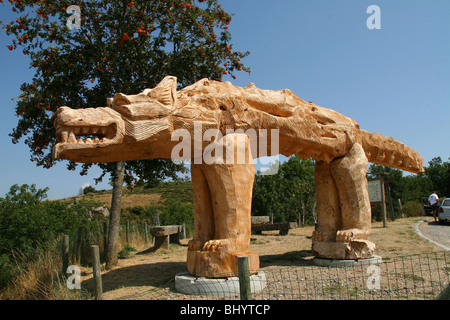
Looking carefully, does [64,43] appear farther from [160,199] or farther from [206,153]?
[160,199]

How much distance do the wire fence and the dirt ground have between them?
56cm

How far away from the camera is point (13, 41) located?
22.7 feet

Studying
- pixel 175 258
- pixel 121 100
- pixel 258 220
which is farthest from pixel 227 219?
pixel 258 220

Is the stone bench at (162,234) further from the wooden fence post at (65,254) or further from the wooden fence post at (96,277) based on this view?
the wooden fence post at (96,277)

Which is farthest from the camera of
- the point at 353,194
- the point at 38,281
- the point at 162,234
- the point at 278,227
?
the point at 278,227

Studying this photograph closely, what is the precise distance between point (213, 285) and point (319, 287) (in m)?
1.45

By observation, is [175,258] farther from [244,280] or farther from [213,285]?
[244,280]

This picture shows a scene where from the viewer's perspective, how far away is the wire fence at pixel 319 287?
414cm

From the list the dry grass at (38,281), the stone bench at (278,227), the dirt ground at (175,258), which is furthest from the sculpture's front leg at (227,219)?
the stone bench at (278,227)

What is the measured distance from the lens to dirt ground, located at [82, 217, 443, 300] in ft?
17.5

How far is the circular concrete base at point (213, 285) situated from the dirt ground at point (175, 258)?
0.72 metres

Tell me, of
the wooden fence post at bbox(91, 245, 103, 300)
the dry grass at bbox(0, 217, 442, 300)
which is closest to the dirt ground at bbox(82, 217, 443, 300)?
the dry grass at bbox(0, 217, 442, 300)

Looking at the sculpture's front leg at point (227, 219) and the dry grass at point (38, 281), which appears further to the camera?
the dry grass at point (38, 281)

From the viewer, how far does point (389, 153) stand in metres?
7.37
